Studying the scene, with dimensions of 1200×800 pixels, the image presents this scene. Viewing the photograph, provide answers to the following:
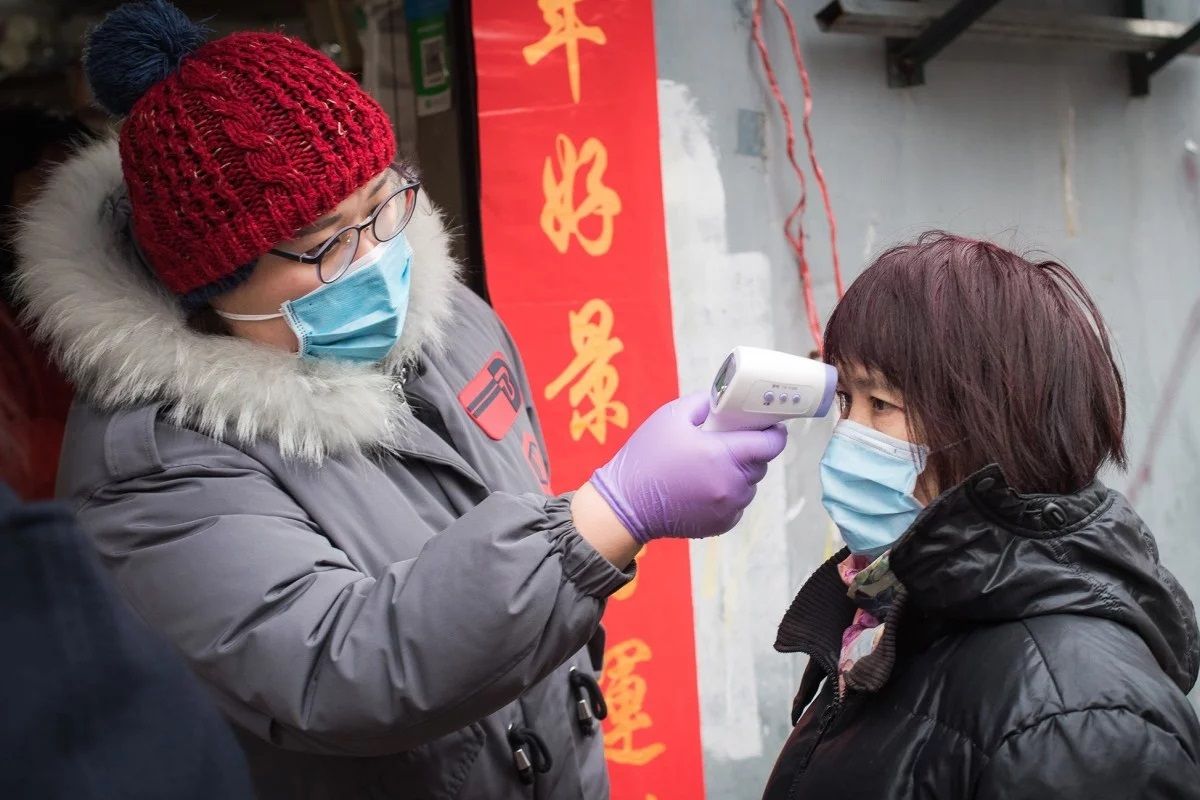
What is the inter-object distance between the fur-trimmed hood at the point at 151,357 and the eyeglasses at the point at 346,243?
148 millimetres

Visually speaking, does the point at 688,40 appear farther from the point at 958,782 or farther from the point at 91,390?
the point at 958,782

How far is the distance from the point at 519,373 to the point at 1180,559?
2.76m

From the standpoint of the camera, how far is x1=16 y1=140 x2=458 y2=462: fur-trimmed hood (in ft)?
5.16

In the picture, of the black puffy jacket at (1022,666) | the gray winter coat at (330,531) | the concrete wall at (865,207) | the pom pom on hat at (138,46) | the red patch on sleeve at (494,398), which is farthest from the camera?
the concrete wall at (865,207)

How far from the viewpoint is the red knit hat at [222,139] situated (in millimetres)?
1580

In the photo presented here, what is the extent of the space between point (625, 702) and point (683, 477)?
4.96 ft

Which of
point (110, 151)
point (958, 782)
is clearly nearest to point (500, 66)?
point (110, 151)

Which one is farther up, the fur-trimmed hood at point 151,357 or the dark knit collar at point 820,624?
the fur-trimmed hood at point 151,357

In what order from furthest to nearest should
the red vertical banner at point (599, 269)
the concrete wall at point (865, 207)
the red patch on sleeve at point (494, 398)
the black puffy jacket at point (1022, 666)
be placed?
the concrete wall at point (865, 207), the red vertical banner at point (599, 269), the red patch on sleeve at point (494, 398), the black puffy jacket at point (1022, 666)

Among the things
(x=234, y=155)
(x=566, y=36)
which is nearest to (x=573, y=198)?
(x=566, y=36)

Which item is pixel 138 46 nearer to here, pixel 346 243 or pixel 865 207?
pixel 346 243

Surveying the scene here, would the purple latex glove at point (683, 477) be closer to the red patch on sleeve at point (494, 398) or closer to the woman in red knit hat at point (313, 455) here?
the woman in red knit hat at point (313, 455)

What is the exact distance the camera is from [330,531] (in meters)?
1.55

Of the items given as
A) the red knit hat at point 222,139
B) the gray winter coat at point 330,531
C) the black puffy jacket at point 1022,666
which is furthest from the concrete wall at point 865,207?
the black puffy jacket at point 1022,666
